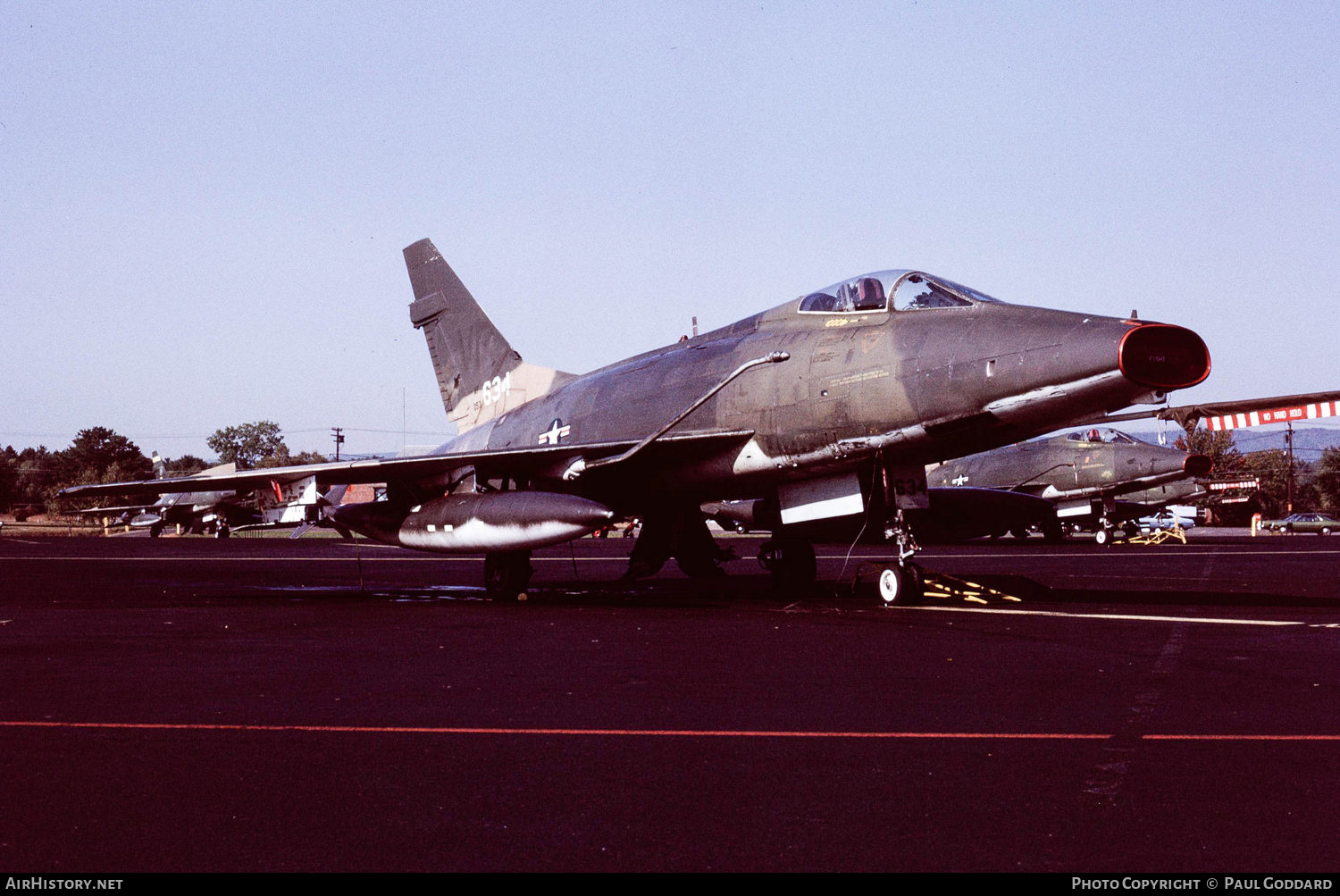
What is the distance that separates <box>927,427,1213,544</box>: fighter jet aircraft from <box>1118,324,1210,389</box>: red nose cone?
22.7 metres

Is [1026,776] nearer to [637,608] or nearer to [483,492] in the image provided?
[637,608]

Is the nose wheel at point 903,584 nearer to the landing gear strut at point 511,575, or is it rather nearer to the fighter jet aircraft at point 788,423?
the fighter jet aircraft at point 788,423

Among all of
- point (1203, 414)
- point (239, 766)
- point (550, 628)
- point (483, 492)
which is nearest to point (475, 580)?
point (483, 492)

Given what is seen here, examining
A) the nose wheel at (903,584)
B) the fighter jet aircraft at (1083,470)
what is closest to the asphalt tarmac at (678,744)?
the nose wheel at (903,584)

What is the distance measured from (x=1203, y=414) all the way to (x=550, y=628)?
8.73m

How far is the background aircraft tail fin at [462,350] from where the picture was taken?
65.9ft

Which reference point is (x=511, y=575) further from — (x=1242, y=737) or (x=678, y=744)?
(x=1242, y=737)

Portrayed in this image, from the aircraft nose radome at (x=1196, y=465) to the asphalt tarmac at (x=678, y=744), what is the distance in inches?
890

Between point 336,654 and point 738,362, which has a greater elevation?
point 738,362

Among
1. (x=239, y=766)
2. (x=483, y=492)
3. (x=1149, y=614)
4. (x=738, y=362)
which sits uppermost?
(x=738, y=362)

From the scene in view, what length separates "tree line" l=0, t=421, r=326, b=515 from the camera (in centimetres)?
11831

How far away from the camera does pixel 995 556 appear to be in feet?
91.8

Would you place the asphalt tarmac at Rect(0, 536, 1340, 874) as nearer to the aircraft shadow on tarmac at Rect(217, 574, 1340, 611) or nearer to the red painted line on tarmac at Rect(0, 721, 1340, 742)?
the red painted line on tarmac at Rect(0, 721, 1340, 742)

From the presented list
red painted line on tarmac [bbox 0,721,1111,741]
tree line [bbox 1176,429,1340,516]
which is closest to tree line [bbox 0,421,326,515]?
tree line [bbox 1176,429,1340,516]
